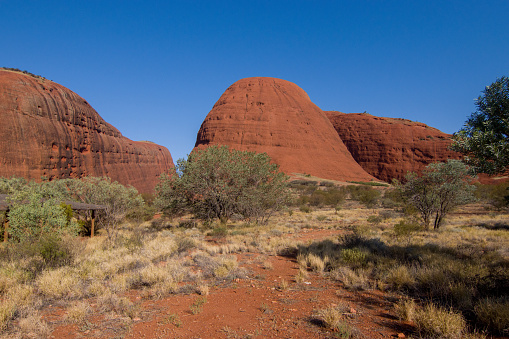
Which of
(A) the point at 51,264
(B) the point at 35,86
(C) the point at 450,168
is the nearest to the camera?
(A) the point at 51,264

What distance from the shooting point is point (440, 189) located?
47.7ft

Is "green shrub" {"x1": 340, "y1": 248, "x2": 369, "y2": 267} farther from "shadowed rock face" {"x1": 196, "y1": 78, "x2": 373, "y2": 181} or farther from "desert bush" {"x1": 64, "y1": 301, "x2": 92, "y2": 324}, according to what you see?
"shadowed rock face" {"x1": 196, "y1": 78, "x2": 373, "y2": 181}

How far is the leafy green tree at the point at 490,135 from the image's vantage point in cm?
591

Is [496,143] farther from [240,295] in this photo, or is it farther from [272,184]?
[272,184]

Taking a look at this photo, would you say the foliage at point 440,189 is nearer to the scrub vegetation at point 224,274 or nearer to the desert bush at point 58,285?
the scrub vegetation at point 224,274

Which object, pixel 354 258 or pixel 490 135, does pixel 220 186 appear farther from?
pixel 490 135

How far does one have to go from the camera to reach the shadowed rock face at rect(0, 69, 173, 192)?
31828mm

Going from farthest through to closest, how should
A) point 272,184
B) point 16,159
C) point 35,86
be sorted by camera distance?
point 35,86
point 16,159
point 272,184

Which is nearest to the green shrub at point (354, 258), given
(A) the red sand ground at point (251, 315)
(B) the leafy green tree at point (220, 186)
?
(A) the red sand ground at point (251, 315)

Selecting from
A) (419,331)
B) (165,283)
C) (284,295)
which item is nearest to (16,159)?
(165,283)

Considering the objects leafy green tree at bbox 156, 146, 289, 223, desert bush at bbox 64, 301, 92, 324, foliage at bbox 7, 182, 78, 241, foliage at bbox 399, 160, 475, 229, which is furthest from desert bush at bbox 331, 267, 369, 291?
foliage at bbox 399, 160, 475, 229

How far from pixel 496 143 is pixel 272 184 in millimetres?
12057

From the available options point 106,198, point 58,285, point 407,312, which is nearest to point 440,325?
point 407,312

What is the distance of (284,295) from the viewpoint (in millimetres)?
5648
